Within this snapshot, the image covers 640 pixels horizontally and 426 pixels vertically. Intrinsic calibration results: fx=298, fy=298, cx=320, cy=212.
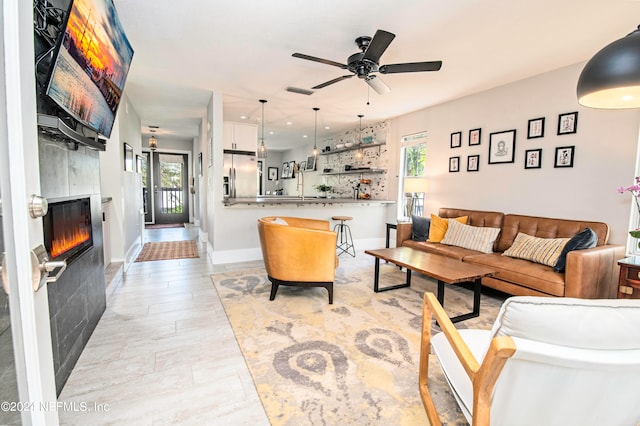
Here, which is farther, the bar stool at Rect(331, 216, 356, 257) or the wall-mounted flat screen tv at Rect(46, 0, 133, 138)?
the bar stool at Rect(331, 216, 356, 257)

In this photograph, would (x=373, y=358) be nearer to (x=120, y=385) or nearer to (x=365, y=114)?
(x=120, y=385)

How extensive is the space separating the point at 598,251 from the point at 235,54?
4.04 metres

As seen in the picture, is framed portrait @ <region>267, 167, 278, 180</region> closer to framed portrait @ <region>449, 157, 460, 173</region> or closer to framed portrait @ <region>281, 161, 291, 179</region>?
framed portrait @ <region>281, 161, 291, 179</region>

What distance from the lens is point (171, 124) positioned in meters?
6.79

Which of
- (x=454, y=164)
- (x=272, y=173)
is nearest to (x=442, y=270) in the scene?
(x=454, y=164)

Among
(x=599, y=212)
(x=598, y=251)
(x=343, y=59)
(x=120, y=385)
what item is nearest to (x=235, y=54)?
(x=343, y=59)

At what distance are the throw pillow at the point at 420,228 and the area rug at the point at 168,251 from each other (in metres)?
3.62

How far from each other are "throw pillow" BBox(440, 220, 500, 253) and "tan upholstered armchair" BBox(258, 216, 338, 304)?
6.48ft

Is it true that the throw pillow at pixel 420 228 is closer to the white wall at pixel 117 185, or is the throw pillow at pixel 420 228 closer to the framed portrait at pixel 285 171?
the white wall at pixel 117 185

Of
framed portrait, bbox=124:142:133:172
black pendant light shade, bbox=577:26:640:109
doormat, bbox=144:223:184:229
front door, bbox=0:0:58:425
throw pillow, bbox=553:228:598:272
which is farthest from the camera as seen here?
doormat, bbox=144:223:184:229

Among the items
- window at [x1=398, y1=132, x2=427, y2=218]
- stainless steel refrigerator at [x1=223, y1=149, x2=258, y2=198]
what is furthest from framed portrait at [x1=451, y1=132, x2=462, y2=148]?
stainless steel refrigerator at [x1=223, y1=149, x2=258, y2=198]

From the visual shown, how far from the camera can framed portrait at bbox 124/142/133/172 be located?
14.9 feet

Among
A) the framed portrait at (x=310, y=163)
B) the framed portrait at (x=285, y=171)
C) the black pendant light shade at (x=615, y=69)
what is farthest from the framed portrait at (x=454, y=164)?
the framed portrait at (x=285, y=171)

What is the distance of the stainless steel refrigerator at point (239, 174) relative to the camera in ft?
20.4
